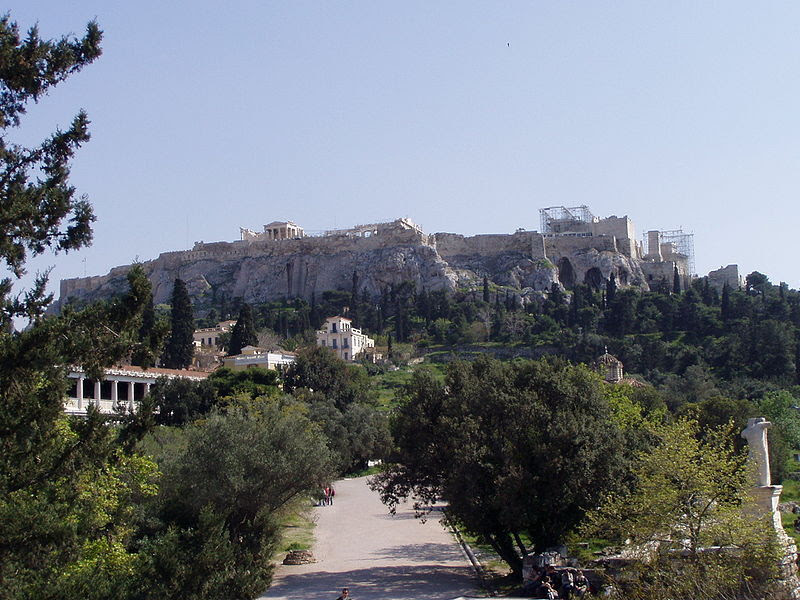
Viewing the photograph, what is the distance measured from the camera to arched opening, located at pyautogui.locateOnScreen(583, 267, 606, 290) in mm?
108069

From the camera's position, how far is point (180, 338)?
59531 millimetres

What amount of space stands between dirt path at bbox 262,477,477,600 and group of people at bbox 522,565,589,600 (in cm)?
198

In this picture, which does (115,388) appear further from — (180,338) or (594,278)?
(594,278)

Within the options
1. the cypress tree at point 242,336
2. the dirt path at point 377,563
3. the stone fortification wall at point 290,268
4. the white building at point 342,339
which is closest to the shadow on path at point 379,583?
the dirt path at point 377,563

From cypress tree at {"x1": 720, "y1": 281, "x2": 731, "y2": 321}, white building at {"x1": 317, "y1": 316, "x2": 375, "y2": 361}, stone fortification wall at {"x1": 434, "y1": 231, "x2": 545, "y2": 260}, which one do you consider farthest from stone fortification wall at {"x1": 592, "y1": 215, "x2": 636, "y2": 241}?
white building at {"x1": 317, "y1": 316, "x2": 375, "y2": 361}

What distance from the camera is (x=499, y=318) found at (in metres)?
88.6

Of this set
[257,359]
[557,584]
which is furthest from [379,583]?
[257,359]

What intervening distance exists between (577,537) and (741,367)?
5424cm

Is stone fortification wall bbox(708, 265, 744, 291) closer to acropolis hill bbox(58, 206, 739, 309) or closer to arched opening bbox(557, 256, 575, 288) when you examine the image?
acropolis hill bbox(58, 206, 739, 309)

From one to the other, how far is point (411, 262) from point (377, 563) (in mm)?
85856

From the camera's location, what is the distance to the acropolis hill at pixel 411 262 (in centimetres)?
10862

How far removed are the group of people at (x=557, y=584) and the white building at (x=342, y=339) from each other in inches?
2462

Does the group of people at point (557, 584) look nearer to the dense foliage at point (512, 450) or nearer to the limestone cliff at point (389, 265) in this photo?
the dense foliage at point (512, 450)

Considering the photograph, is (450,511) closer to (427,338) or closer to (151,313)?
(151,313)
